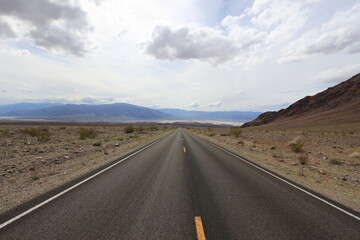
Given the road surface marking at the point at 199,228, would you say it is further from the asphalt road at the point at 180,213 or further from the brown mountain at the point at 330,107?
the brown mountain at the point at 330,107

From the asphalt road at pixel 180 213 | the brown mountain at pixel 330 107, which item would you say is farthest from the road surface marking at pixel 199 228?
the brown mountain at pixel 330 107

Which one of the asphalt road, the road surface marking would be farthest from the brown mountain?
the road surface marking

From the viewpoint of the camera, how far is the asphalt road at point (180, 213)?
148 inches

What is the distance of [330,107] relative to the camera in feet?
261

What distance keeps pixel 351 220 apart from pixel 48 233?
6.68 m

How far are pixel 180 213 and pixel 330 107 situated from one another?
97.6 m

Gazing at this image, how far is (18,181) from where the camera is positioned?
24.2ft

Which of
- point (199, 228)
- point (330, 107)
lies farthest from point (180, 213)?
point (330, 107)

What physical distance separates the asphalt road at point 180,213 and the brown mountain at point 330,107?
68.1 m

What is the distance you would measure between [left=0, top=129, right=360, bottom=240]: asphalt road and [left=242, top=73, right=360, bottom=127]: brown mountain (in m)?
68.1

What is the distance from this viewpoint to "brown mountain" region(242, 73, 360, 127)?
211ft

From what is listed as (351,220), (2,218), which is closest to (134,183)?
(2,218)

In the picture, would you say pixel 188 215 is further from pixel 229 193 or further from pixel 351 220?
pixel 351 220

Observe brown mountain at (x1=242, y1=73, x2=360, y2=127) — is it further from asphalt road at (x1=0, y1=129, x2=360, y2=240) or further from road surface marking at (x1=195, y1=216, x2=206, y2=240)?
road surface marking at (x1=195, y1=216, x2=206, y2=240)
